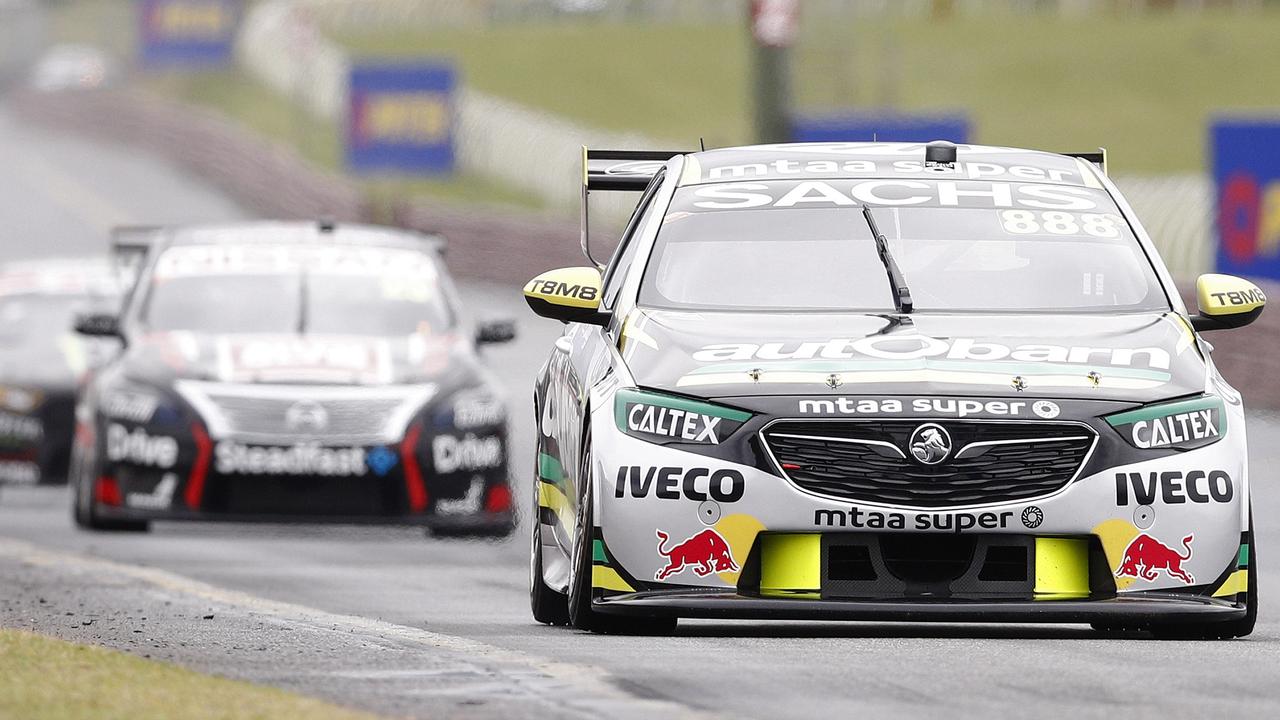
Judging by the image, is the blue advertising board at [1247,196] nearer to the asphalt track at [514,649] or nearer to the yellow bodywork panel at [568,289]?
the asphalt track at [514,649]

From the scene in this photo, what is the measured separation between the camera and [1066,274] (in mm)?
9266

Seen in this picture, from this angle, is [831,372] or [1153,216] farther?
[1153,216]

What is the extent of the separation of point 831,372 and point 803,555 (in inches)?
20.1

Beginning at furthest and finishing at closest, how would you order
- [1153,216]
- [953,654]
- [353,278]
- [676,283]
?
1. [1153,216]
2. [353,278]
3. [676,283]
4. [953,654]

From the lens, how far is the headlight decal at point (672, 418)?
8.33 m

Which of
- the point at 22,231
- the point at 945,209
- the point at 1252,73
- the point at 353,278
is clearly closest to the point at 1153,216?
the point at 353,278

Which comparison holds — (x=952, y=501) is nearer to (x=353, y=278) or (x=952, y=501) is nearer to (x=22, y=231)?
(x=353, y=278)

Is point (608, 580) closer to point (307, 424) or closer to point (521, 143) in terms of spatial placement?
point (307, 424)

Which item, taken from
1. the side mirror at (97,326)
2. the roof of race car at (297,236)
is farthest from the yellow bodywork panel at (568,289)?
the roof of race car at (297,236)

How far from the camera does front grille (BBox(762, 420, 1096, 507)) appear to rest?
827 centimetres

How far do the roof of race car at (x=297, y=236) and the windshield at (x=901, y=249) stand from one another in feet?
22.2

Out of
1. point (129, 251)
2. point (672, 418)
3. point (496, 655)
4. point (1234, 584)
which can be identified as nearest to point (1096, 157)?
point (1234, 584)

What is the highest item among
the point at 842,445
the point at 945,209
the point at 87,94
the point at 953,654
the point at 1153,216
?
the point at 87,94

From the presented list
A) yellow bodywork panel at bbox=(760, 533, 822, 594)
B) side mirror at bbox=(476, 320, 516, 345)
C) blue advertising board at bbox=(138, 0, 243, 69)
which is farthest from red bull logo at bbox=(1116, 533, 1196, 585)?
blue advertising board at bbox=(138, 0, 243, 69)
